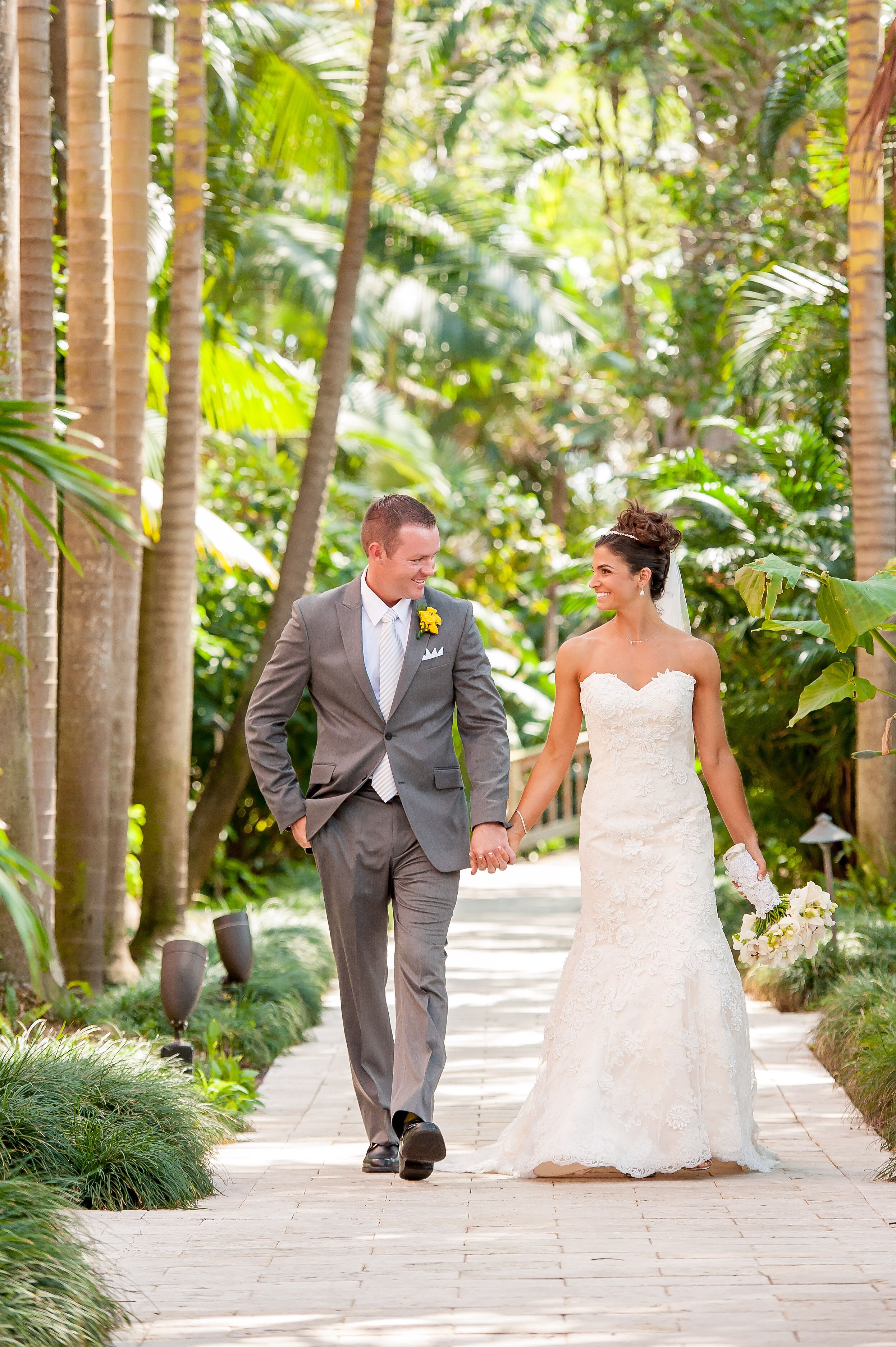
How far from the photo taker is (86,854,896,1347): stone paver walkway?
324 centimetres

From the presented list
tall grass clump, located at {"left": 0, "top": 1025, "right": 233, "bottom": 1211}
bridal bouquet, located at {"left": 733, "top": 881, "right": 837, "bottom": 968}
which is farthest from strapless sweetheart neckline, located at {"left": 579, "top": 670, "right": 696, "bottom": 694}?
tall grass clump, located at {"left": 0, "top": 1025, "right": 233, "bottom": 1211}

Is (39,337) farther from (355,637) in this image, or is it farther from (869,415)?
(869,415)

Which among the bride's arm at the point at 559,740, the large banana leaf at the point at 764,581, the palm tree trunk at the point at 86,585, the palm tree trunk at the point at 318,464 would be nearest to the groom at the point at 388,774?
the bride's arm at the point at 559,740

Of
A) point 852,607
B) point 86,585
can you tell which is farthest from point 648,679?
point 86,585

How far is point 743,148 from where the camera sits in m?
15.6

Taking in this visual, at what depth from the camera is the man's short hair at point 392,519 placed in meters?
4.98

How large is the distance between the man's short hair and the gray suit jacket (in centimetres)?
16

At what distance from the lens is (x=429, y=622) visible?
5.06 meters

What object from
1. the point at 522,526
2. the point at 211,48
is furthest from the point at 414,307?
the point at 211,48

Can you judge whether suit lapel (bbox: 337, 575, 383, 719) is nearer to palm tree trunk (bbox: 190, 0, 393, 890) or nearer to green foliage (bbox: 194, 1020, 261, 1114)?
green foliage (bbox: 194, 1020, 261, 1114)

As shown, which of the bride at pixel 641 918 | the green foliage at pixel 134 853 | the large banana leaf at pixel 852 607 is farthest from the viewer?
the green foliage at pixel 134 853

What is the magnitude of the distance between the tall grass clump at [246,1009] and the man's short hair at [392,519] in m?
2.65

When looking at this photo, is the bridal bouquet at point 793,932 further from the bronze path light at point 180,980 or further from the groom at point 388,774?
the bronze path light at point 180,980

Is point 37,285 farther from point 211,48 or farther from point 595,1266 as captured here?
point 211,48
